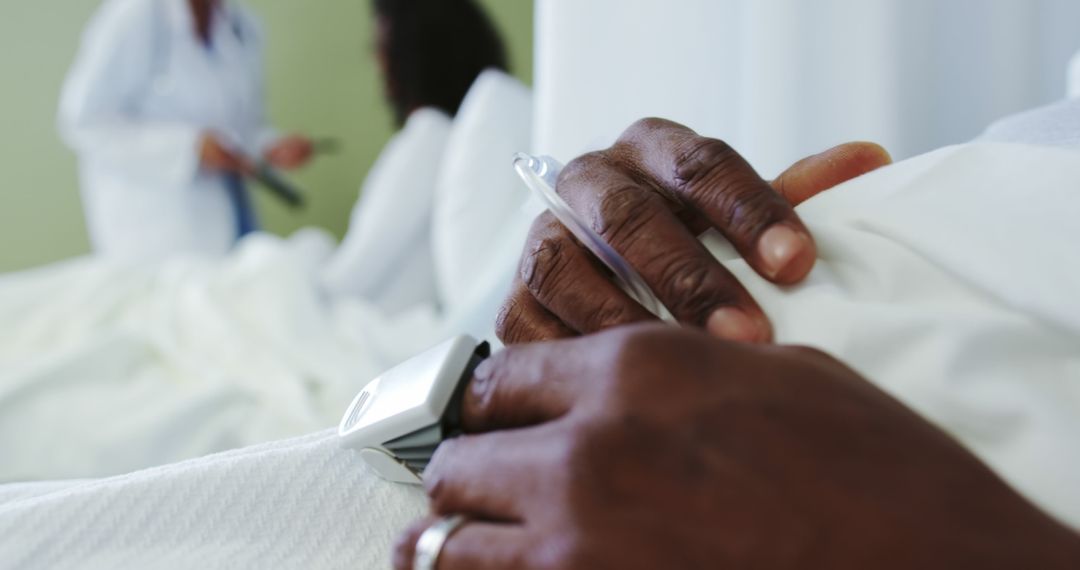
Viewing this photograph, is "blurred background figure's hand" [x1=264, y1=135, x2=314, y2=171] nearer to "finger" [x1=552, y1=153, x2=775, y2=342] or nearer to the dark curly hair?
the dark curly hair

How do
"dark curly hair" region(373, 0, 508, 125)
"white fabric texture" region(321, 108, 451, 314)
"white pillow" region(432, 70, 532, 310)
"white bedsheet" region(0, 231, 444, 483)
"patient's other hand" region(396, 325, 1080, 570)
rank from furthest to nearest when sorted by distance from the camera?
"dark curly hair" region(373, 0, 508, 125), "white fabric texture" region(321, 108, 451, 314), "white pillow" region(432, 70, 532, 310), "white bedsheet" region(0, 231, 444, 483), "patient's other hand" region(396, 325, 1080, 570)

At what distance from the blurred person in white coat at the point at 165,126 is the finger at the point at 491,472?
1973mm

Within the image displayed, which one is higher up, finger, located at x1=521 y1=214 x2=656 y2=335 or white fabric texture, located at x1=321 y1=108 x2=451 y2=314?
finger, located at x1=521 y1=214 x2=656 y2=335

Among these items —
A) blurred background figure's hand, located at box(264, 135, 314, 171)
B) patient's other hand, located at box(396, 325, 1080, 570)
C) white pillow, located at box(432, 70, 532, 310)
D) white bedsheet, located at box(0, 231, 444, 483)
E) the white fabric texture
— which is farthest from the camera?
blurred background figure's hand, located at box(264, 135, 314, 171)

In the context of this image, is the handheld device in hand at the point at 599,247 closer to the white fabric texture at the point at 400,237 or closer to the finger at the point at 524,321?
the finger at the point at 524,321

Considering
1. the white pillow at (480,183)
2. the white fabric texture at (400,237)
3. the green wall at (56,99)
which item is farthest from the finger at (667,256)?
the green wall at (56,99)

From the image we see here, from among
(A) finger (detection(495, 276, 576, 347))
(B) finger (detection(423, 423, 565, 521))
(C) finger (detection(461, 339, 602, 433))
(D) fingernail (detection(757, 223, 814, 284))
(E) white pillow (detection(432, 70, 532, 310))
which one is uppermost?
(D) fingernail (detection(757, 223, 814, 284))

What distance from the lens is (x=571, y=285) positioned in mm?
397

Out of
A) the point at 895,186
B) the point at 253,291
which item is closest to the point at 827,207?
the point at 895,186

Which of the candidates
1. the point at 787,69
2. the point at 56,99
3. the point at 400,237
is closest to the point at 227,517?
the point at 787,69

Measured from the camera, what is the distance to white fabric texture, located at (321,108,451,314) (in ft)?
4.93

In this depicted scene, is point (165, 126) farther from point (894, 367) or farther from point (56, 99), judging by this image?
point (894, 367)

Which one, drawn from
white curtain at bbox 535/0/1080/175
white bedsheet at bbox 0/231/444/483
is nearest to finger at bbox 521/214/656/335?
white curtain at bbox 535/0/1080/175

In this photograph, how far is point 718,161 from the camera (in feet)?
1.24
